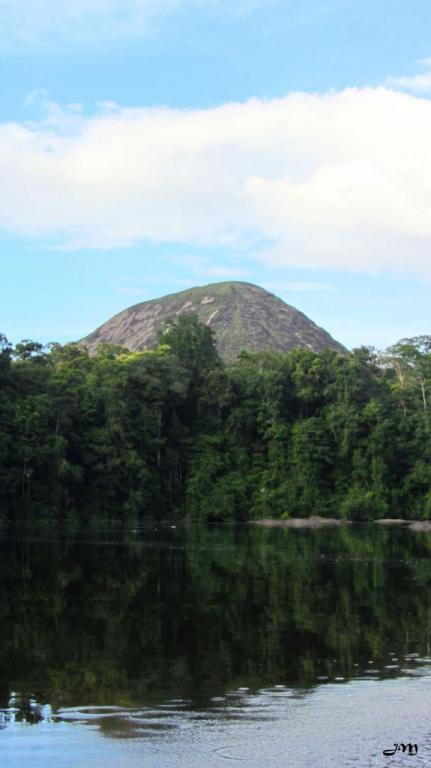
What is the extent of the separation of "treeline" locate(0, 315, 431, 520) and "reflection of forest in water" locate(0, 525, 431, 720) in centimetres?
3524

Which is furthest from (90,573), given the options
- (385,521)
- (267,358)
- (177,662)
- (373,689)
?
(267,358)

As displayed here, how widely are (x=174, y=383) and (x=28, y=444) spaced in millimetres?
16903

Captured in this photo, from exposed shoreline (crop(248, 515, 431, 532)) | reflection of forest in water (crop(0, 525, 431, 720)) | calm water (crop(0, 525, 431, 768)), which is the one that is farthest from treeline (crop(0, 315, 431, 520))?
calm water (crop(0, 525, 431, 768))

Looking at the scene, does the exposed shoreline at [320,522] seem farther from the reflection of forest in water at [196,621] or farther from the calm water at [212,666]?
the calm water at [212,666]

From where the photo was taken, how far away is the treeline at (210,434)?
71000 mm

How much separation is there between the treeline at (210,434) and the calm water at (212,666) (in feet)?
136

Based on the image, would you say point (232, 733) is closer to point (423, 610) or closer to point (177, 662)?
point (177, 662)

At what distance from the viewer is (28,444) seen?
222 ft

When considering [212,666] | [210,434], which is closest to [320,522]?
[210,434]

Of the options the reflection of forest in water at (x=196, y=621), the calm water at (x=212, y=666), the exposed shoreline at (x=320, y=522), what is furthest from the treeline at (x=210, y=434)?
the calm water at (x=212, y=666)

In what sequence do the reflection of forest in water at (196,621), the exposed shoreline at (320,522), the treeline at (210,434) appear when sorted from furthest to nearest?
1. the treeline at (210,434)
2. the exposed shoreline at (320,522)
3. the reflection of forest in water at (196,621)

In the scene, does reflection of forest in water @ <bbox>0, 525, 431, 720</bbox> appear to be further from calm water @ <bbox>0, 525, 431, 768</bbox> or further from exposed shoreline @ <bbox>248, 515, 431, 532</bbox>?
Answer: exposed shoreline @ <bbox>248, 515, 431, 532</bbox>

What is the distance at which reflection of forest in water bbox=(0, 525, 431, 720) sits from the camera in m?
13.1

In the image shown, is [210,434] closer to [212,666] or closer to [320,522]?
[320,522]
